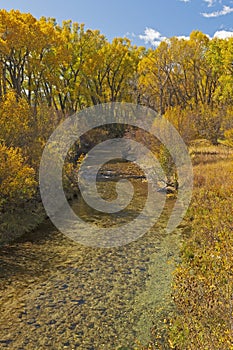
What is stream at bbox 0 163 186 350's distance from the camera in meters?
8.88

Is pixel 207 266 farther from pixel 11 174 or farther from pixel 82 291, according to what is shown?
pixel 11 174

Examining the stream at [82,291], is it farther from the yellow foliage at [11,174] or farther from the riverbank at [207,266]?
the yellow foliage at [11,174]

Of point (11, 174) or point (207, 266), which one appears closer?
point (207, 266)

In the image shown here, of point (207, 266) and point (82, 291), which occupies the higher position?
point (207, 266)

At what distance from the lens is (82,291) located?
11078 mm

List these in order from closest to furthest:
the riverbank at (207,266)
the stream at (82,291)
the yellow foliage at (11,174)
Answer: the riverbank at (207,266) < the stream at (82,291) < the yellow foliage at (11,174)

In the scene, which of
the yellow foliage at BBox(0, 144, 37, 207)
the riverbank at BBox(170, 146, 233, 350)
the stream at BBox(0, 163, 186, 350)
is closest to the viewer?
the riverbank at BBox(170, 146, 233, 350)

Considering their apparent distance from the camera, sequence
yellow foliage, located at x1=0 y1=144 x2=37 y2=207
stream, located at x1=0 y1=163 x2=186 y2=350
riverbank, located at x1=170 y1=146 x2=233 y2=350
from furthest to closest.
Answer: yellow foliage, located at x1=0 y1=144 x2=37 y2=207, stream, located at x1=0 y1=163 x2=186 y2=350, riverbank, located at x1=170 y1=146 x2=233 y2=350

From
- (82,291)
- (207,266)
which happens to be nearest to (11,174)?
(82,291)

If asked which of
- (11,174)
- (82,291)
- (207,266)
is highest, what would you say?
(11,174)

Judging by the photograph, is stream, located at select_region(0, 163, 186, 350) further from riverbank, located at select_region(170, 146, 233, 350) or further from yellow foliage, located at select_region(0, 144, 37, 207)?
yellow foliage, located at select_region(0, 144, 37, 207)

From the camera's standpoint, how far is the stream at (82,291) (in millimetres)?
8883

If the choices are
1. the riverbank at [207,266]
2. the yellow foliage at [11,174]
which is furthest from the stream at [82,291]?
the yellow foliage at [11,174]

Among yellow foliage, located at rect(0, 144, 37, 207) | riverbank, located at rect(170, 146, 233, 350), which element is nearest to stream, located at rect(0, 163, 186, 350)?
riverbank, located at rect(170, 146, 233, 350)
